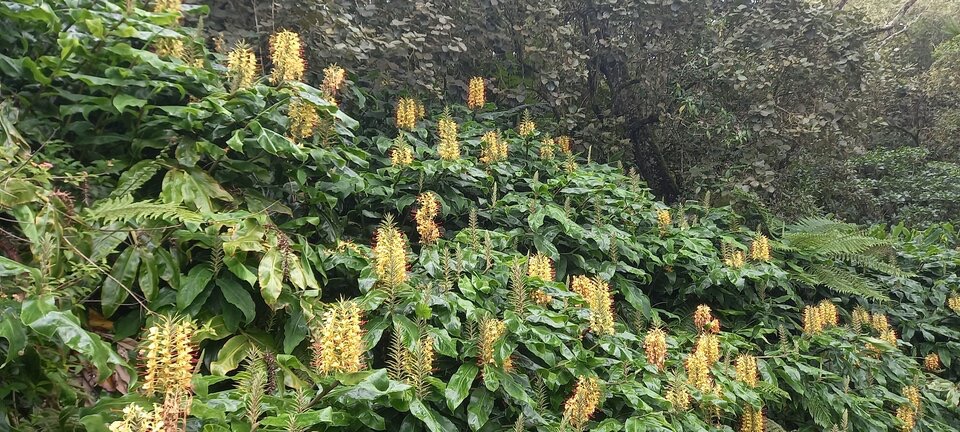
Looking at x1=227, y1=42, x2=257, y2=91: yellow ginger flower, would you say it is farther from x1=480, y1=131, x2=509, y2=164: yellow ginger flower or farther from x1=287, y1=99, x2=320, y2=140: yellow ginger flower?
x1=480, y1=131, x2=509, y2=164: yellow ginger flower

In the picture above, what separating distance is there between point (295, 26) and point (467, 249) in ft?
7.56

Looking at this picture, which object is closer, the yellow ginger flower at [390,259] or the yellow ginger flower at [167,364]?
the yellow ginger flower at [167,364]

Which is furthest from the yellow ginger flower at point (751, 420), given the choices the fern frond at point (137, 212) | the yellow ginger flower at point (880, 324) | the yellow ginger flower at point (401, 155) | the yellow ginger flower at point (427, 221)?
the fern frond at point (137, 212)

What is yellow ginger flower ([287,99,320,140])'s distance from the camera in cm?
287

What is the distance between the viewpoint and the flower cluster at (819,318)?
369cm

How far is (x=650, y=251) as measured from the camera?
3818 mm

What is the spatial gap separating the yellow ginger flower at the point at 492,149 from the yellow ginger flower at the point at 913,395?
312 centimetres

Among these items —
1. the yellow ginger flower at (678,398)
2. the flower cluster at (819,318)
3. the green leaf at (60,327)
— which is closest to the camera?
the green leaf at (60,327)

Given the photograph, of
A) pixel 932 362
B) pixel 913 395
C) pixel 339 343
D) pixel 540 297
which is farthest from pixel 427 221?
pixel 932 362

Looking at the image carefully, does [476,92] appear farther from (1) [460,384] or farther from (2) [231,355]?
(2) [231,355]

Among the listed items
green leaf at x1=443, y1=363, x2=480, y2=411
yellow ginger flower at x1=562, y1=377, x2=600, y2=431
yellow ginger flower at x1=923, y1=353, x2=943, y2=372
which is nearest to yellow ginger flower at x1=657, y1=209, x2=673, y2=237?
yellow ginger flower at x1=562, y1=377, x2=600, y2=431

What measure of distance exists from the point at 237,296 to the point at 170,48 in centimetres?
149

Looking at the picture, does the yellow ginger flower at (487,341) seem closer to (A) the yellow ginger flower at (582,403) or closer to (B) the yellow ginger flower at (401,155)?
(A) the yellow ginger flower at (582,403)

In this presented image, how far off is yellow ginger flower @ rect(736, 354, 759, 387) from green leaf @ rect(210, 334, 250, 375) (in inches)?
97.0
